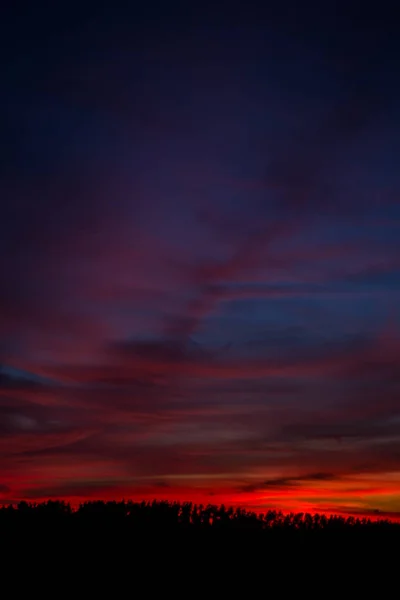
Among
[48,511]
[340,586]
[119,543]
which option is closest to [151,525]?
[119,543]

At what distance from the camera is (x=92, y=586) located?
18.2 m

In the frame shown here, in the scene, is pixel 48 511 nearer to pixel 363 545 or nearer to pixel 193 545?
pixel 193 545

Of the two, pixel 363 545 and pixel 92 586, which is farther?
pixel 363 545

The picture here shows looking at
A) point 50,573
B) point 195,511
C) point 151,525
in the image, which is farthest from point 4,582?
point 195,511

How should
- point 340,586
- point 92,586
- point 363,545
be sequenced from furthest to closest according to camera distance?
point 363,545 < point 340,586 < point 92,586

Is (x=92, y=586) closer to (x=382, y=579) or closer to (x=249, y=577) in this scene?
(x=249, y=577)

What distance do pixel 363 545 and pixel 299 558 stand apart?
7.55ft

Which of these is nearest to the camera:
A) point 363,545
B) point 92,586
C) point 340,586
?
point 92,586

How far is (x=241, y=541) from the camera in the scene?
1978cm

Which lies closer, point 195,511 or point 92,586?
point 92,586

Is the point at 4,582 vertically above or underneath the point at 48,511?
underneath

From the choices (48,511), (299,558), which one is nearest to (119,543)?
(48,511)

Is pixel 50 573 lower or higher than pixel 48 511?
lower

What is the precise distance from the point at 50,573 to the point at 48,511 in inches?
93.0
